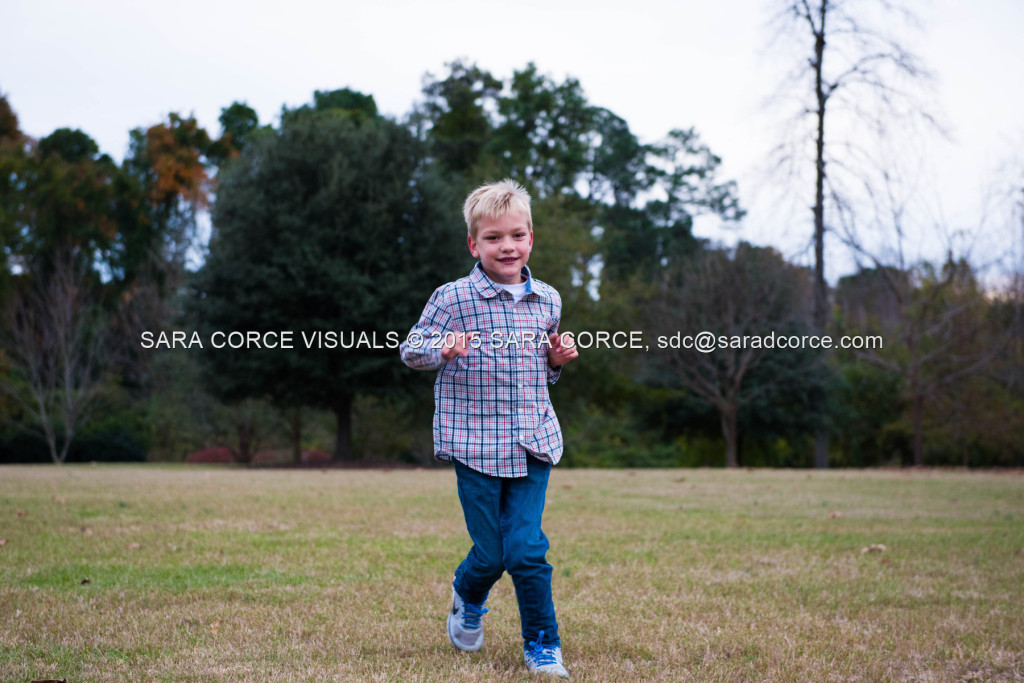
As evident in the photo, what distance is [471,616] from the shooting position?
340cm

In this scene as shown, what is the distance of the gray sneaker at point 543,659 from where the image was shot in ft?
9.93

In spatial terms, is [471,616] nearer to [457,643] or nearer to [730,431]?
[457,643]

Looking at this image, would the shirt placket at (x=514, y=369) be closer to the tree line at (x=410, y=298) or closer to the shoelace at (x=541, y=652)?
the shoelace at (x=541, y=652)

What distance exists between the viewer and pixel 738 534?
6859mm

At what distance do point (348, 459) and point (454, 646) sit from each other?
57.2 ft

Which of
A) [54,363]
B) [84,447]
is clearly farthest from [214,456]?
[54,363]

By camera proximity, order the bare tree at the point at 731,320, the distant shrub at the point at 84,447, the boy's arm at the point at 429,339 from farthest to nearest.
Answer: the distant shrub at the point at 84,447, the bare tree at the point at 731,320, the boy's arm at the point at 429,339

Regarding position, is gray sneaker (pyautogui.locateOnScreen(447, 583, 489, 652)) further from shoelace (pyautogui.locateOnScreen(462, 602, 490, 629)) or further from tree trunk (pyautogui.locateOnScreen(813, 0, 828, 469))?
tree trunk (pyautogui.locateOnScreen(813, 0, 828, 469))

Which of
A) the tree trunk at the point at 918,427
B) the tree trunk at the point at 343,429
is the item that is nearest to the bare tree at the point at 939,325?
the tree trunk at the point at 918,427

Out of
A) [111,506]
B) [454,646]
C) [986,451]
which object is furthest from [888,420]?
[454,646]

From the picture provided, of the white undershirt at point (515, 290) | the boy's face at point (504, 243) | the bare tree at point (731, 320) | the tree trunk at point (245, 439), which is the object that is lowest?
the tree trunk at point (245, 439)

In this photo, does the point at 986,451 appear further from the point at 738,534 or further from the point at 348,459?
the point at 738,534

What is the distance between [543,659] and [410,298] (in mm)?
15892

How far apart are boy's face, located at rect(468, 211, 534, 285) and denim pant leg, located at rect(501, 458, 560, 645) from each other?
30.3 inches
